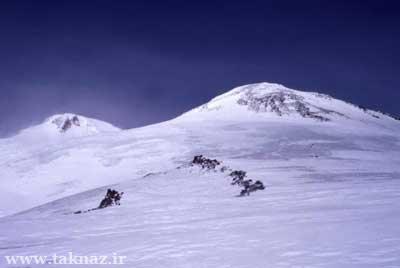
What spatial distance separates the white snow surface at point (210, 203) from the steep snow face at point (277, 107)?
22.5 metres

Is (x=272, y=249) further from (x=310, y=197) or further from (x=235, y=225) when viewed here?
(x=310, y=197)

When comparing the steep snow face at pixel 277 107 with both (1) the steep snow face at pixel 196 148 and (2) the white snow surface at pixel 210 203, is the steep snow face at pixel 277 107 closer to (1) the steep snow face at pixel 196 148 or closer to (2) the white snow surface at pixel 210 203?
(1) the steep snow face at pixel 196 148

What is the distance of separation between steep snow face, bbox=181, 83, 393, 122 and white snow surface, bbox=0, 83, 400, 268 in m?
22.5

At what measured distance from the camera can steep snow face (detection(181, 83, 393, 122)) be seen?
9256 centimetres

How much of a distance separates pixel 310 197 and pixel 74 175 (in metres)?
35.8

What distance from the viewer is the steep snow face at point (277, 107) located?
92562 millimetres

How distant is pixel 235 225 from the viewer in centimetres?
1348

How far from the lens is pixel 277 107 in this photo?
99.8 meters

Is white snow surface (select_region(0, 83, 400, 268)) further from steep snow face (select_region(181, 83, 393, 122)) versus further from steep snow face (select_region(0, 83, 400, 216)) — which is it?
steep snow face (select_region(181, 83, 393, 122))

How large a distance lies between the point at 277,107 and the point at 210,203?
8154 centimetres

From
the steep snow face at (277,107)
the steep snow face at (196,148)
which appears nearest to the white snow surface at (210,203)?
the steep snow face at (196,148)

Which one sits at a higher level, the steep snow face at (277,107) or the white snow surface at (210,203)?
the steep snow face at (277,107)

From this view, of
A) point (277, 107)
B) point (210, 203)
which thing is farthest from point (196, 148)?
point (277, 107)

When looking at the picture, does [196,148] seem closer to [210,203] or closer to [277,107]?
[210,203]
